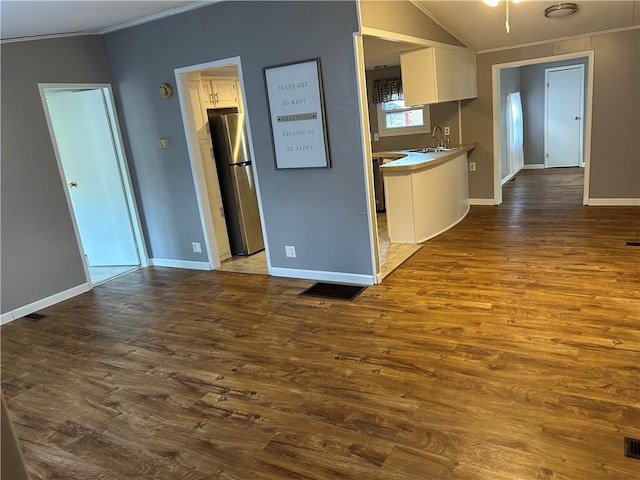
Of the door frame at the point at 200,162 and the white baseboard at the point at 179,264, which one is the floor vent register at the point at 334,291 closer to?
the door frame at the point at 200,162

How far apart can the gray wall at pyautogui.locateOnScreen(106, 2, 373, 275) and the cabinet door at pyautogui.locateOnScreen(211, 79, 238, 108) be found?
598 mm

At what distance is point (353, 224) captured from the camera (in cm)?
394

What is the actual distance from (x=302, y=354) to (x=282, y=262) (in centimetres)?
163

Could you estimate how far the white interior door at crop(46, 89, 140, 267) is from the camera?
4980 millimetres

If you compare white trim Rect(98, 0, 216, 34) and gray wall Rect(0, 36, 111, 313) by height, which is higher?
white trim Rect(98, 0, 216, 34)

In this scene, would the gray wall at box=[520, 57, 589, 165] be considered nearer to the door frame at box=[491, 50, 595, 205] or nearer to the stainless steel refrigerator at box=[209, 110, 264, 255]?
the door frame at box=[491, 50, 595, 205]

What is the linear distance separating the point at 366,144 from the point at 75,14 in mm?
2521

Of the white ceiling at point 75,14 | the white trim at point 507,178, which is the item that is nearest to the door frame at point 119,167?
the white ceiling at point 75,14

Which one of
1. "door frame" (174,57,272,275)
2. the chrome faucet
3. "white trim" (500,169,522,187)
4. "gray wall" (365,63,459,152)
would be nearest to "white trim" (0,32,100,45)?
"door frame" (174,57,272,275)

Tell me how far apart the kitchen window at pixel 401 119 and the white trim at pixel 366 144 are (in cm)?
333

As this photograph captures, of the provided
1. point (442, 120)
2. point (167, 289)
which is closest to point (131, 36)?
point (167, 289)

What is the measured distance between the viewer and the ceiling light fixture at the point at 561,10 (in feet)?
15.0

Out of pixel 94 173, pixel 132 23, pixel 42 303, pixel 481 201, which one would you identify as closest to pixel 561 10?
pixel 481 201

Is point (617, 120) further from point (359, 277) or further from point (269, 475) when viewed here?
point (269, 475)
